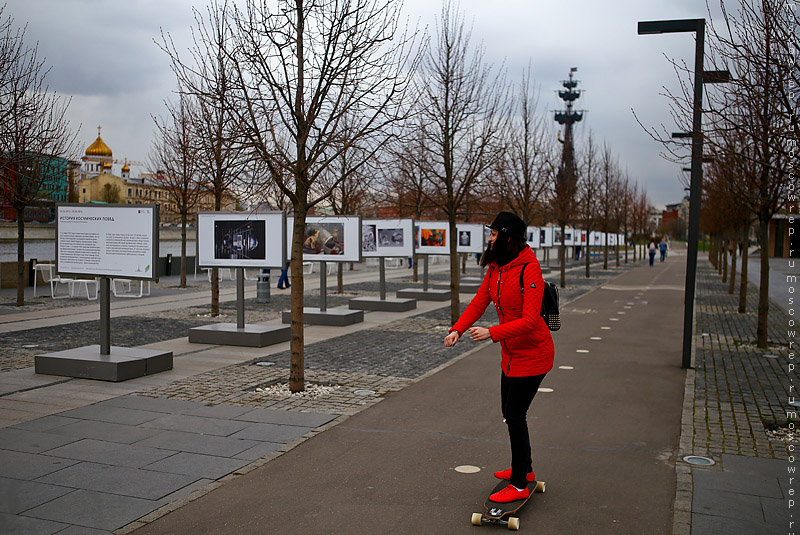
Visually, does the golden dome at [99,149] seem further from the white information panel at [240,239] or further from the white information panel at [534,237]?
the white information panel at [240,239]

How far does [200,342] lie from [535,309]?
9004mm

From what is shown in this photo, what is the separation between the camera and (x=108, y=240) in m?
9.94

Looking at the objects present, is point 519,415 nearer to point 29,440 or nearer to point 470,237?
point 29,440

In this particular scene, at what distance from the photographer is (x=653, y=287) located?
28.9 meters

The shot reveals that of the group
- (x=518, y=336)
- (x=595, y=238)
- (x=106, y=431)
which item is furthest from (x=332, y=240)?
(x=595, y=238)

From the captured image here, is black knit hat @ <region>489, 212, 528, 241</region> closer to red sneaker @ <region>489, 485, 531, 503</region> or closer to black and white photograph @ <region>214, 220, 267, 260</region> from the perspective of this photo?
red sneaker @ <region>489, 485, 531, 503</region>

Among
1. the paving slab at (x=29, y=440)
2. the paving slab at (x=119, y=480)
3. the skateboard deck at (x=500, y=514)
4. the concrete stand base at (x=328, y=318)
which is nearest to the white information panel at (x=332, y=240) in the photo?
the concrete stand base at (x=328, y=318)

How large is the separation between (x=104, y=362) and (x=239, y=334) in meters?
3.29

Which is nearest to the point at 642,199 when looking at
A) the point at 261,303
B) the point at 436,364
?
the point at 261,303

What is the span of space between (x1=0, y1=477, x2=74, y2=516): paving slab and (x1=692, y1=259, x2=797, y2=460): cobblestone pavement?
17.4ft

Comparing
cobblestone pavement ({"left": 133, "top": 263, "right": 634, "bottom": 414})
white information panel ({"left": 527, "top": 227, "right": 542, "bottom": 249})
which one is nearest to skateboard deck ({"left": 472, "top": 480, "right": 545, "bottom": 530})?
cobblestone pavement ({"left": 133, "top": 263, "right": 634, "bottom": 414})

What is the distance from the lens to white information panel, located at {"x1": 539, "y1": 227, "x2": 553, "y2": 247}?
3818 cm

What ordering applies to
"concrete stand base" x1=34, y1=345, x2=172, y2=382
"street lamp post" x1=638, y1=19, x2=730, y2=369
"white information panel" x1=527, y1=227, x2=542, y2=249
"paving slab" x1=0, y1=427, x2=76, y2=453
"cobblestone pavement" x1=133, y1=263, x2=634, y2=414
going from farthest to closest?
"white information panel" x1=527, y1=227, x2=542, y2=249, "street lamp post" x1=638, y1=19, x2=730, y2=369, "concrete stand base" x1=34, y1=345, x2=172, y2=382, "cobblestone pavement" x1=133, y1=263, x2=634, y2=414, "paving slab" x1=0, y1=427, x2=76, y2=453

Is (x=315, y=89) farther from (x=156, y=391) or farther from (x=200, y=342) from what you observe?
(x=200, y=342)
